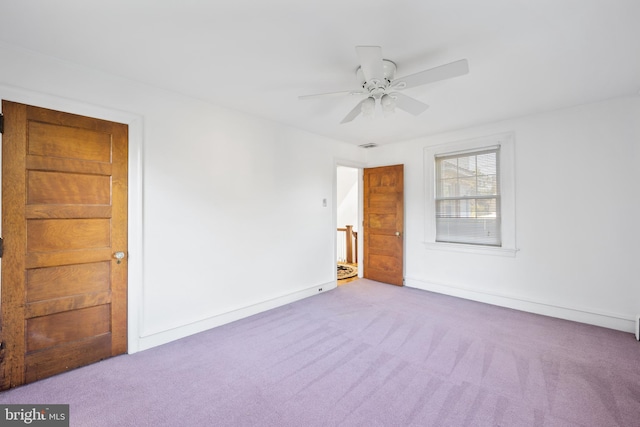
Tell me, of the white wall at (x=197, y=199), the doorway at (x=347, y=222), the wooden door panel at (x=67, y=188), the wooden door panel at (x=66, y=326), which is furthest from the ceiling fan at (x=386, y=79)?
the doorway at (x=347, y=222)

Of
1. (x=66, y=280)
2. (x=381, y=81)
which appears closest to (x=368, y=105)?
(x=381, y=81)

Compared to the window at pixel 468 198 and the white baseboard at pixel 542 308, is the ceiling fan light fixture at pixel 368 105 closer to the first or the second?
the window at pixel 468 198

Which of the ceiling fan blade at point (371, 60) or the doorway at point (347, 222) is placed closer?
the ceiling fan blade at point (371, 60)

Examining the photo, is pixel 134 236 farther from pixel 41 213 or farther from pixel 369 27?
pixel 369 27

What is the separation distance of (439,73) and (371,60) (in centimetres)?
50

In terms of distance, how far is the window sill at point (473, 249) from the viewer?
3.64 m

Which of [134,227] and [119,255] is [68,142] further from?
[119,255]

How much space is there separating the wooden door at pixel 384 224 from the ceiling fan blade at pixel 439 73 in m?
2.67

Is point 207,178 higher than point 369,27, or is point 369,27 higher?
point 369,27

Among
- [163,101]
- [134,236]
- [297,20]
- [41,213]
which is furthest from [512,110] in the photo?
[41,213]

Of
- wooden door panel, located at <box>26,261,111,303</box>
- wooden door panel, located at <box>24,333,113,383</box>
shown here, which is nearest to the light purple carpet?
wooden door panel, located at <box>24,333,113,383</box>

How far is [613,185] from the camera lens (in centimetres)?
299

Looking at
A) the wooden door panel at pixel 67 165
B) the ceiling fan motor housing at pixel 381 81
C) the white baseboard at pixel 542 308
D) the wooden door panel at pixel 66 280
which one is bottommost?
the white baseboard at pixel 542 308

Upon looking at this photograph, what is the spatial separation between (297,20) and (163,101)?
67.6 inches
